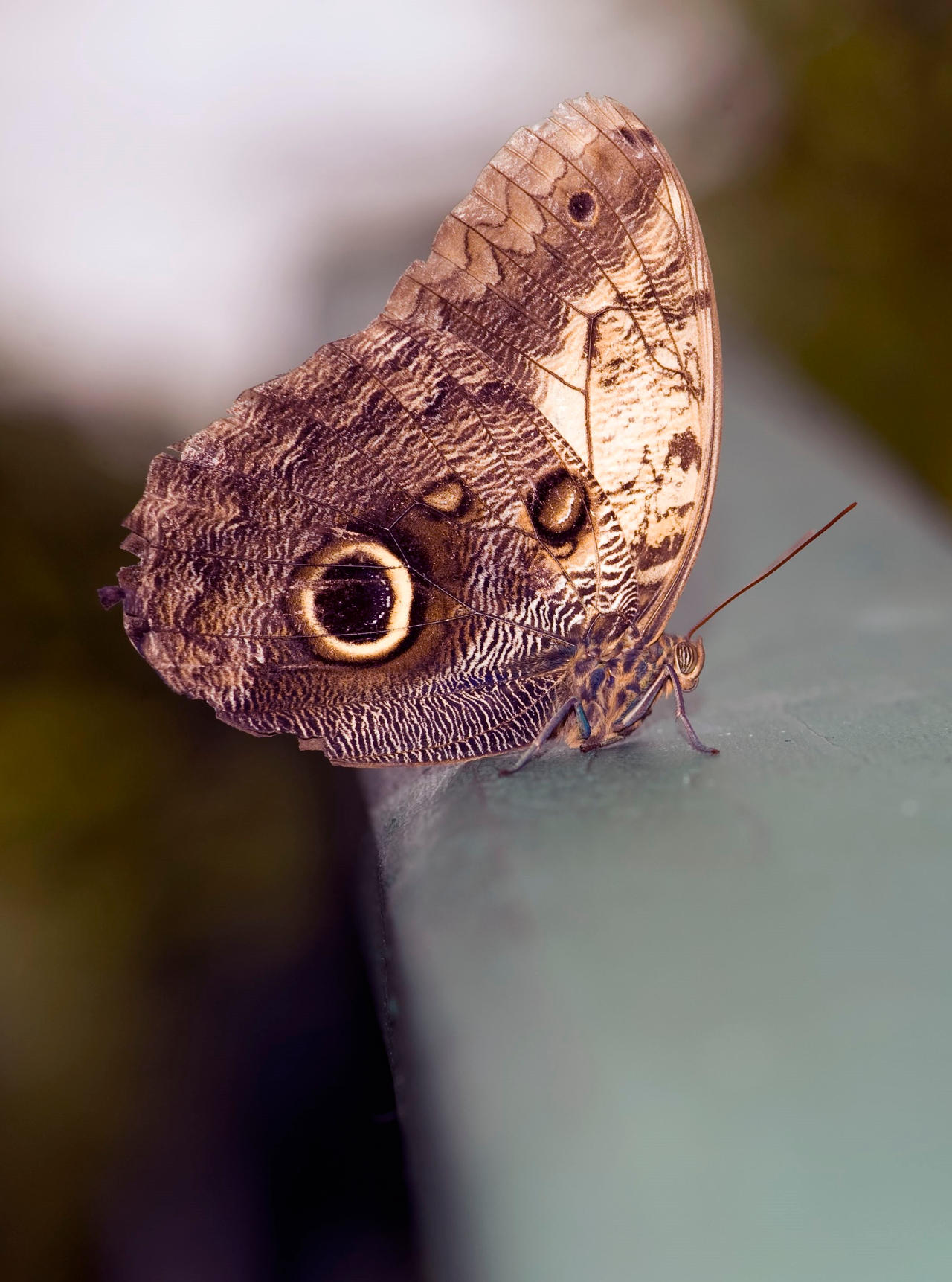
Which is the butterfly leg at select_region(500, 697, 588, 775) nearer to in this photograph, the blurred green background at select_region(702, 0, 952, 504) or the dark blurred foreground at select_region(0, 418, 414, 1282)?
the dark blurred foreground at select_region(0, 418, 414, 1282)

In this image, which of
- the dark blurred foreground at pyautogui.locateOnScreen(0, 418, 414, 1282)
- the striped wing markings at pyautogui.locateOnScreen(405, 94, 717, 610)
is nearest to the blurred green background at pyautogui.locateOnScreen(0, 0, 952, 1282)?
the dark blurred foreground at pyautogui.locateOnScreen(0, 418, 414, 1282)

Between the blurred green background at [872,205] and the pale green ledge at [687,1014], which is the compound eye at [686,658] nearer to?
the pale green ledge at [687,1014]

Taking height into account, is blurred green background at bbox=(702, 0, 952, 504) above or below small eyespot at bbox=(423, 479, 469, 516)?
above

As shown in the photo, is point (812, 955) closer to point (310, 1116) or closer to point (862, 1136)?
point (862, 1136)

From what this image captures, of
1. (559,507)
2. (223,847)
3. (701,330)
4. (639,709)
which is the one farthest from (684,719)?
(223,847)

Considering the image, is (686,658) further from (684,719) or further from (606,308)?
(606,308)

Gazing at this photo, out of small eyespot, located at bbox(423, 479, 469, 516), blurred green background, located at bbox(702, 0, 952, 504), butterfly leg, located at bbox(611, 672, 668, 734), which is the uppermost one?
blurred green background, located at bbox(702, 0, 952, 504)

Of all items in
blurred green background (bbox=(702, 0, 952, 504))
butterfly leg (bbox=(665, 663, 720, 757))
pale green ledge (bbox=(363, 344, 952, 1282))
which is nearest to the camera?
pale green ledge (bbox=(363, 344, 952, 1282))

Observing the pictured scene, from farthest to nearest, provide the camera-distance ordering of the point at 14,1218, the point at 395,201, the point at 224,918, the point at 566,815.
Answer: the point at 395,201
the point at 224,918
the point at 14,1218
the point at 566,815

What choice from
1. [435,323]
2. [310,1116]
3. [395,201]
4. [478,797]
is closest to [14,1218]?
[310,1116]
